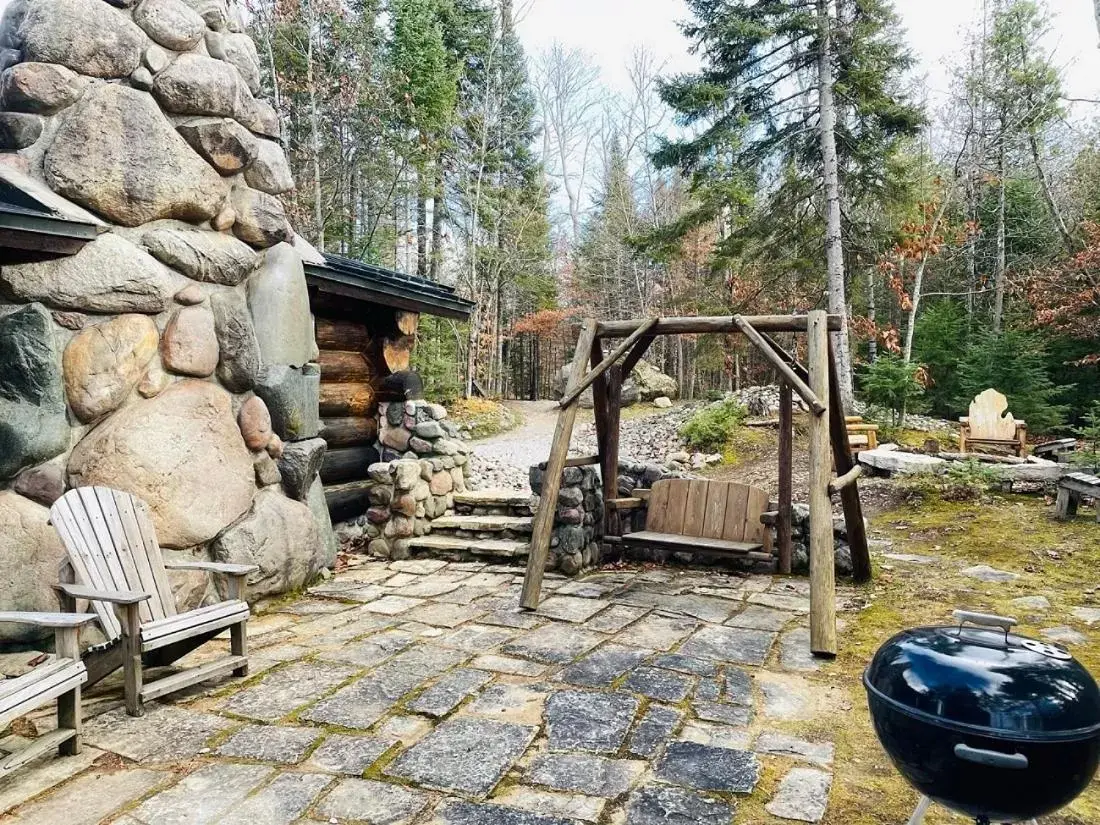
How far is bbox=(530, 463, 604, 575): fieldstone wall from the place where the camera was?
18.2 ft

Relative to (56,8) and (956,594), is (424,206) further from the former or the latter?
(956,594)

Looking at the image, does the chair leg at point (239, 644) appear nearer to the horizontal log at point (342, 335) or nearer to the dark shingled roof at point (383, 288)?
Result: the dark shingled roof at point (383, 288)

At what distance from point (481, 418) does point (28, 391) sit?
480 inches

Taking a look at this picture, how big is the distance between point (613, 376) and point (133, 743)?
405 centimetres

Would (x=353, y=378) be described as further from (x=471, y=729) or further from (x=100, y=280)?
(x=471, y=729)

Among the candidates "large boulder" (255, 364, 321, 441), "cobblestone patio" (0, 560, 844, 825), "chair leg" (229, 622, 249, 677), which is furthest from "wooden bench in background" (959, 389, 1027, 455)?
"chair leg" (229, 622, 249, 677)

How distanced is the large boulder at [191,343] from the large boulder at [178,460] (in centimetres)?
11

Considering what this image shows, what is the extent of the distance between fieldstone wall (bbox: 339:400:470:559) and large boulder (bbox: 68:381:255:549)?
1583mm

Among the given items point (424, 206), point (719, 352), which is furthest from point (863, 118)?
point (424, 206)

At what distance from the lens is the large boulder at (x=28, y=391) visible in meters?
3.57

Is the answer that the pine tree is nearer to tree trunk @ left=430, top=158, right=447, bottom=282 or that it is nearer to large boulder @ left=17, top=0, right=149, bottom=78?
tree trunk @ left=430, top=158, right=447, bottom=282

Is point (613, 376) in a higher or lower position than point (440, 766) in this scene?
higher

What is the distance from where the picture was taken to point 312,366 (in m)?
5.38

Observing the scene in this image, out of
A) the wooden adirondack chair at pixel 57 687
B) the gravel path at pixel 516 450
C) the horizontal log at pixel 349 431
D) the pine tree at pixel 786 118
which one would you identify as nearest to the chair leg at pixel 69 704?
the wooden adirondack chair at pixel 57 687
